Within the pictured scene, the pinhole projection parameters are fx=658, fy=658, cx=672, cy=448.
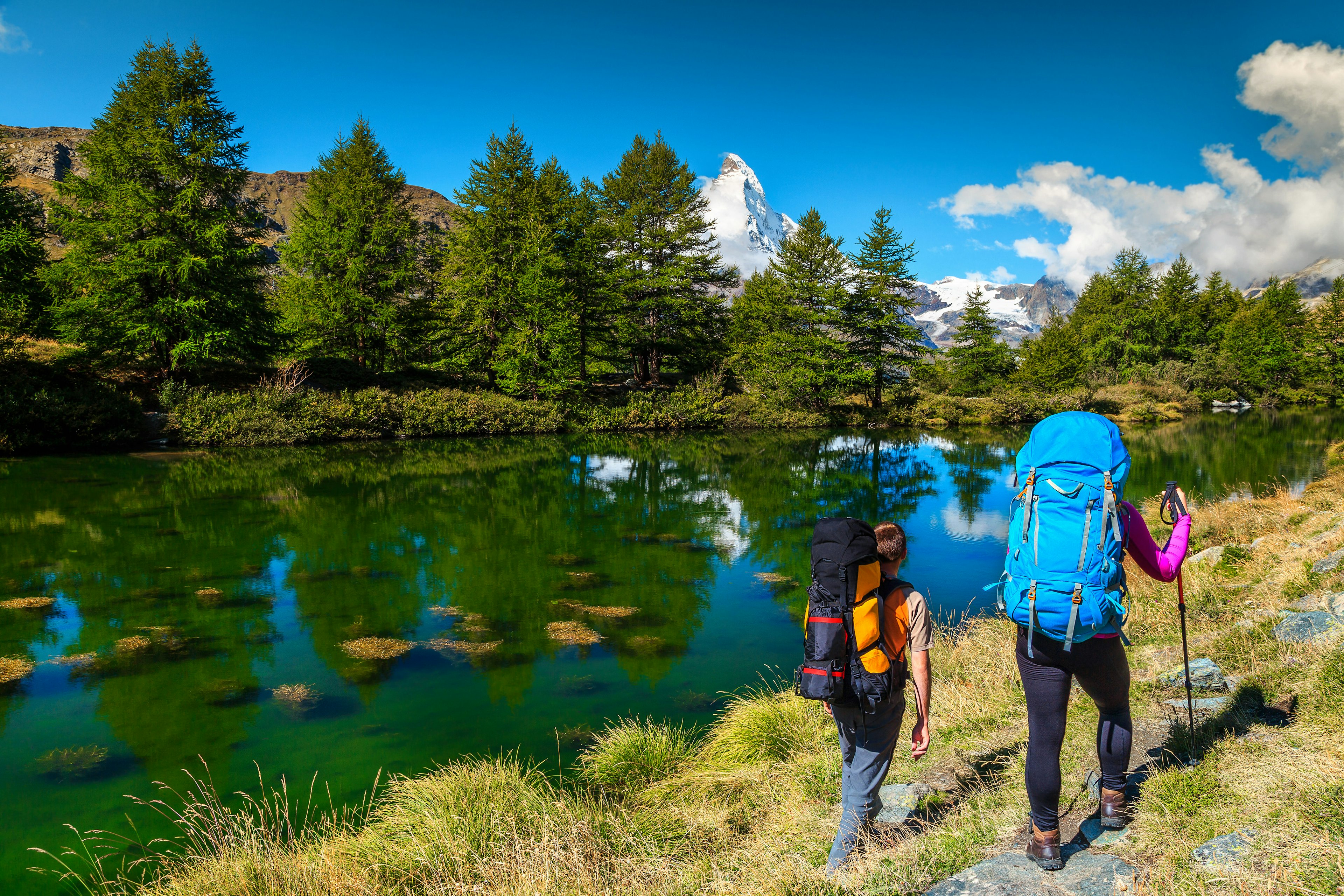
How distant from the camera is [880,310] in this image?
3822 centimetres

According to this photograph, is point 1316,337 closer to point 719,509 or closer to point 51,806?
point 719,509

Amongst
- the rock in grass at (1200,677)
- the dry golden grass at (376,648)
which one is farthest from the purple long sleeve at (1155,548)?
the dry golden grass at (376,648)

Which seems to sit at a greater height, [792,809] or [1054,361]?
[1054,361]

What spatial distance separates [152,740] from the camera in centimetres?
538

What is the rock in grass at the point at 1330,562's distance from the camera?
19.6 feet

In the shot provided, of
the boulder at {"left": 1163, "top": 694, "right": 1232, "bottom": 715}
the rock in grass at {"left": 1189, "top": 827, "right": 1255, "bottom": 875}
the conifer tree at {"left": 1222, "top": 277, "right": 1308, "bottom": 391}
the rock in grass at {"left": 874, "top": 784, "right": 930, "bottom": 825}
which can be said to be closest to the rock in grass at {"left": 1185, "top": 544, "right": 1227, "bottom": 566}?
the boulder at {"left": 1163, "top": 694, "right": 1232, "bottom": 715}

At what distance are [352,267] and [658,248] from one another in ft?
51.6

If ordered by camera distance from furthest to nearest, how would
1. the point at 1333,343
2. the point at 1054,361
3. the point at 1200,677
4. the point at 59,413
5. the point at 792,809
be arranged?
the point at 1054,361 → the point at 1333,343 → the point at 59,413 → the point at 1200,677 → the point at 792,809

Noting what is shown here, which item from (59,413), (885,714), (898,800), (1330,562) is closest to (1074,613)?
(885,714)

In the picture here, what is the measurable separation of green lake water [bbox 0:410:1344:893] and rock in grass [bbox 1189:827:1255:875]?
161 inches

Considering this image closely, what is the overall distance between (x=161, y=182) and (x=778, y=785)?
30428 mm

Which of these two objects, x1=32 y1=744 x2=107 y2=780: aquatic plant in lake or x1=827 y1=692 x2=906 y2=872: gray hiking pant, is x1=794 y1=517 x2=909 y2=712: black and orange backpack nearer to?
x1=827 y1=692 x2=906 y2=872: gray hiking pant

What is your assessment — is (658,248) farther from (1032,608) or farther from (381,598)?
(1032,608)

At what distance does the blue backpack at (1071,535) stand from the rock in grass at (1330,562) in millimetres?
5271
